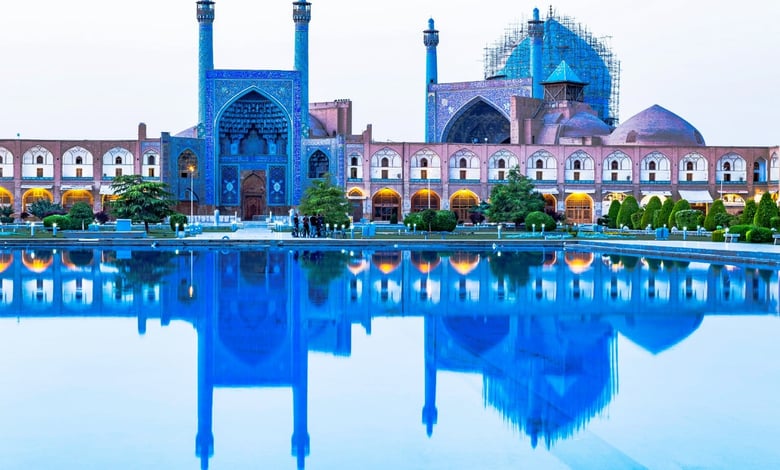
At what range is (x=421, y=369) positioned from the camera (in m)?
7.01

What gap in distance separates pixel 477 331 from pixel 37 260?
38.5ft

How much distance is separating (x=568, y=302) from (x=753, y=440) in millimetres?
5996

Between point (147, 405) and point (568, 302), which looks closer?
point (147, 405)

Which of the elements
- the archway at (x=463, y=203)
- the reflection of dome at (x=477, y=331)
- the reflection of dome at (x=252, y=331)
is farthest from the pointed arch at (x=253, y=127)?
the reflection of dome at (x=477, y=331)

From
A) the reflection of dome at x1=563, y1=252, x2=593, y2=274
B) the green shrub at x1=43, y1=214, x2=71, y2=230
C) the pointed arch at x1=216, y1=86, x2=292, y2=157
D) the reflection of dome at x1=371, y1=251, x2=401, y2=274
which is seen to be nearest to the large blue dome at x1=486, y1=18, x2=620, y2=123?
the pointed arch at x1=216, y1=86, x2=292, y2=157

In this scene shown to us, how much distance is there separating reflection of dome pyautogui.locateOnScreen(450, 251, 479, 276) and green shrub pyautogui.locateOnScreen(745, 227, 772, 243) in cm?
621

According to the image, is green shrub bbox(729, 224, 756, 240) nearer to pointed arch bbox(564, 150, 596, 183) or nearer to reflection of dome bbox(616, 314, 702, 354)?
pointed arch bbox(564, 150, 596, 183)

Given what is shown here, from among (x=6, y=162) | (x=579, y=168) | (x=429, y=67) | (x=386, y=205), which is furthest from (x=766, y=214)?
(x=6, y=162)

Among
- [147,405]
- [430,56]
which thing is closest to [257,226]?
[430,56]

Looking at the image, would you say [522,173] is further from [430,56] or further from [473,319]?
[473,319]

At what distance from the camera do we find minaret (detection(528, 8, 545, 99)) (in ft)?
132

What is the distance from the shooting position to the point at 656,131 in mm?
39594

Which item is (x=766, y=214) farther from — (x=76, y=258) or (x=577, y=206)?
(x=577, y=206)

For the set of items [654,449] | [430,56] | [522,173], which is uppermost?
[430,56]
